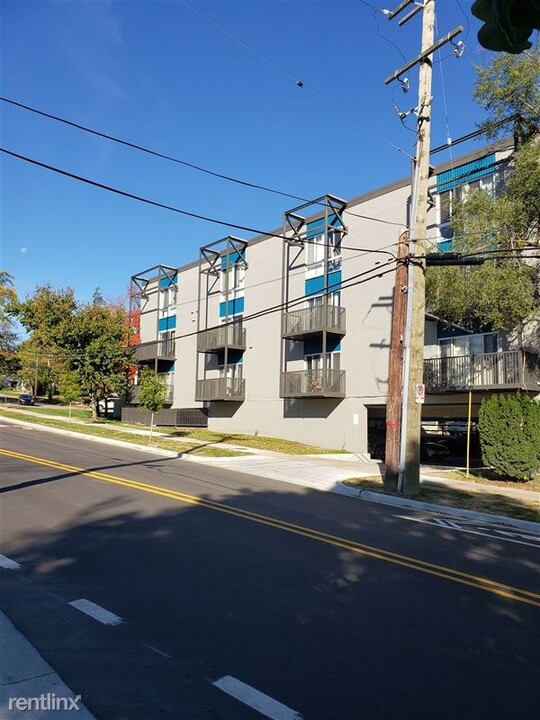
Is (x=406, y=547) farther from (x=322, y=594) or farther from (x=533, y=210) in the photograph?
(x=533, y=210)

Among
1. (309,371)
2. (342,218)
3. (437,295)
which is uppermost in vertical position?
(342,218)

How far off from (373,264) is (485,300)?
10.1m

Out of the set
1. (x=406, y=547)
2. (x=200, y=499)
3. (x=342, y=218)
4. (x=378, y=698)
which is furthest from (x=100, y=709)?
(x=342, y=218)

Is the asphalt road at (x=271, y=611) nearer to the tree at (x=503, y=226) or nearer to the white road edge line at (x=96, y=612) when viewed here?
the white road edge line at (x=96, y=612)

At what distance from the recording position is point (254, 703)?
358 cm

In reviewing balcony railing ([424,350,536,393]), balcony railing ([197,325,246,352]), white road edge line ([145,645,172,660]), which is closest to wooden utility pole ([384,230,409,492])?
balcony railing ([424,350,536,393])

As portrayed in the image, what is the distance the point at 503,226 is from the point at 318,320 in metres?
11.4

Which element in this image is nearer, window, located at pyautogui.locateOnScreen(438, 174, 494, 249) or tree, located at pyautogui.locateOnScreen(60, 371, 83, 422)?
window, located at pyautogui.locateOnScreen(438, 174, 494, 249)

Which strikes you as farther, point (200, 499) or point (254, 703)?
point (200, 499)

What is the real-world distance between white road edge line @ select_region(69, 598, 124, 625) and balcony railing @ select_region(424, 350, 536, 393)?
17633 millimetres

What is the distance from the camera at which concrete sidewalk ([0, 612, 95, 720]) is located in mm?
3402

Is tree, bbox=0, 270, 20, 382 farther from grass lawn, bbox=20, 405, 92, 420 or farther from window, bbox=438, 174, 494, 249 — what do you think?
window, bbox=438, 174, 494, 249

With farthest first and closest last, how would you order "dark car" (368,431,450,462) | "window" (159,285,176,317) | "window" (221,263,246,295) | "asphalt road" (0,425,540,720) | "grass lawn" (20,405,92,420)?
1. "grass lawn" (20,405,92,420)
2. "window" (159,285,176,317)
3. "window" (221,263,246,295)
4. "dark car" (368,431,450,462)
5. "asphalt road" (0,425,540,720)

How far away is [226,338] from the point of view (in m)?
32.1
